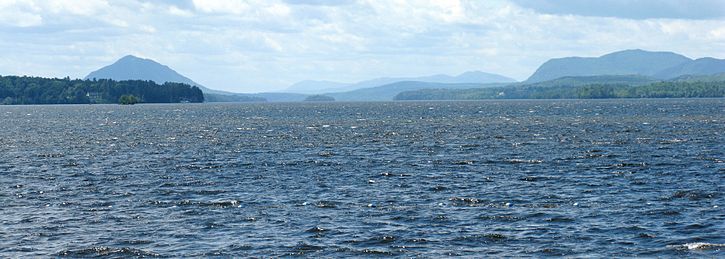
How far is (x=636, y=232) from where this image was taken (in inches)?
1650

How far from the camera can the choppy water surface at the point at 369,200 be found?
4009 cm

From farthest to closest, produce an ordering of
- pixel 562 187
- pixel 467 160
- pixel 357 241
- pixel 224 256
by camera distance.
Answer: pixel 467 160 → pixel 562 187 → pixel 357 241 → pixel 224 256

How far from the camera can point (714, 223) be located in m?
43.5

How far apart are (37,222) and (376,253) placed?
18.4m

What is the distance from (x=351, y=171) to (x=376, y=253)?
30.0 meters

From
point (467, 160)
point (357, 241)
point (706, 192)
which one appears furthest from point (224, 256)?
point (467, 160)

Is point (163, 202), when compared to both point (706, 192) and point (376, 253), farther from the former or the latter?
point (706, 192)

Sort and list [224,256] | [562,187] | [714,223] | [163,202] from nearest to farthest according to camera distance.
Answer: [224,256] → [714,223] → [163,202] → [562,187]

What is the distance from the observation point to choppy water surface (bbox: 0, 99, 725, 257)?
1578 inches

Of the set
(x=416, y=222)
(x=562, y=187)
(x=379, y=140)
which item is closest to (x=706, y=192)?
(x=562, y=187)

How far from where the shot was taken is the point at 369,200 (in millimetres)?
52469

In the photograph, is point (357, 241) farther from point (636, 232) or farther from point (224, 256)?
point (636, 232)

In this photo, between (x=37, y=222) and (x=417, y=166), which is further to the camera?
(x=417, y=166)

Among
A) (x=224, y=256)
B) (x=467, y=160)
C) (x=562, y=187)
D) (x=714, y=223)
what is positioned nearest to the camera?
(x=224, y=256)
